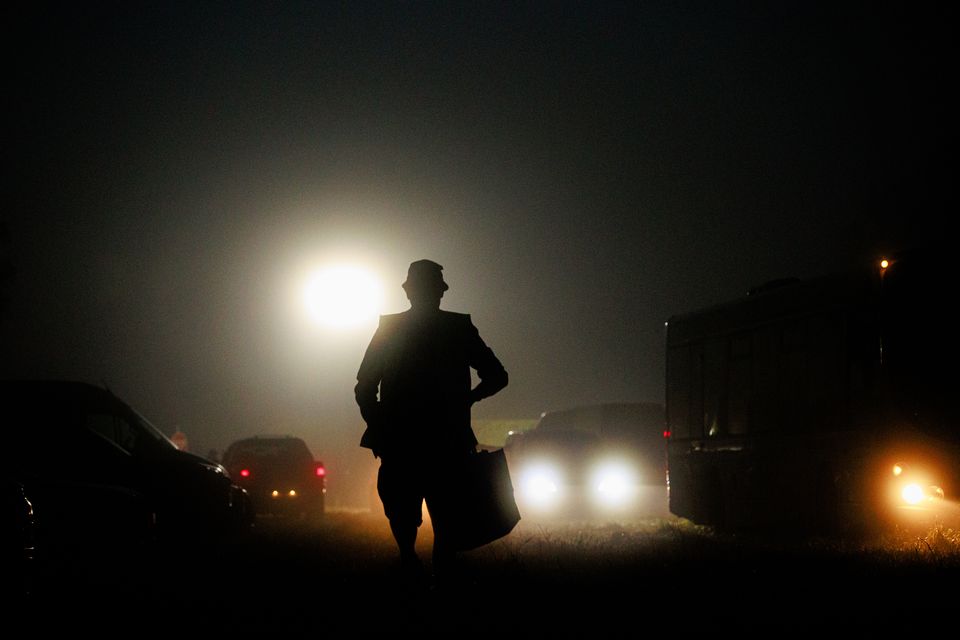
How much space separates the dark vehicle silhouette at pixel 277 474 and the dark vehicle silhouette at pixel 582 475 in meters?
4.03

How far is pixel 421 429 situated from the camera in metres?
10.1

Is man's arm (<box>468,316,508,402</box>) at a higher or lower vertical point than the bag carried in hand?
higher

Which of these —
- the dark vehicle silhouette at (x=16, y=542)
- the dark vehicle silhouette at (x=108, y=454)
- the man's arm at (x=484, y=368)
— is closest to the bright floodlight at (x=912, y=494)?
the dark vehicle silhouette at (x=108, y=454)

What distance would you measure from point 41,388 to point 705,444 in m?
8.89

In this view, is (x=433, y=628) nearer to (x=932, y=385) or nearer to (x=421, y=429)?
(x=421, y=429)

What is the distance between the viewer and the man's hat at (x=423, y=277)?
10180 millimetres

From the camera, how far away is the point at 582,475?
32.4 meters

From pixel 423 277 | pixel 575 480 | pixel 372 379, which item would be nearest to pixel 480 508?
pixel 372 379

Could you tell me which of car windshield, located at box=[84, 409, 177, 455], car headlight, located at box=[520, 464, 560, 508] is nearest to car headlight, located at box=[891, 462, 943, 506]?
car windshield, located at box=[84, 409, 177, 455]

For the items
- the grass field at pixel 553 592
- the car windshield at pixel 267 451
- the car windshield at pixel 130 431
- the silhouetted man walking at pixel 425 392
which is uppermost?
the car windshield at pixel 267 451

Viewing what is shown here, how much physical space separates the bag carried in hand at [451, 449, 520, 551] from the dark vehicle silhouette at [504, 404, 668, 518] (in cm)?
2147

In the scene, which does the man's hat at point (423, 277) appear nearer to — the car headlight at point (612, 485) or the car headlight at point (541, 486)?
the car headlight at point (541, 486)

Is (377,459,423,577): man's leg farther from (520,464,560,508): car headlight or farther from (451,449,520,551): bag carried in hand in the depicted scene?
(520,464,560,508): car headlight

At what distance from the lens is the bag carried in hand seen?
33.1ft
